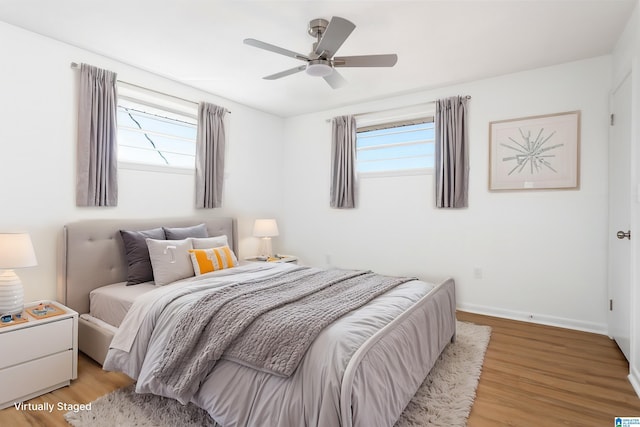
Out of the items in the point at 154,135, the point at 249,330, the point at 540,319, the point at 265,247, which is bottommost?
the point at 540,319

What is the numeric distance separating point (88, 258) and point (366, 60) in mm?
2822

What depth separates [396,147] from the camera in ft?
14.5

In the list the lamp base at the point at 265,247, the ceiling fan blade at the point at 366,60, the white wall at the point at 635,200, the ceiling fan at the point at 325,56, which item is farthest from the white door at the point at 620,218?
the lamp base at the point at 265,247

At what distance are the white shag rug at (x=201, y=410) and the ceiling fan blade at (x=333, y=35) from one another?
7.58 feet

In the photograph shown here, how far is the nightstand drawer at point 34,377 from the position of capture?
2066 millimetres

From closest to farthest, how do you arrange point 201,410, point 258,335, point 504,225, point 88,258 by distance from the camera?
point 258,335, point 201,410, point 88,258, point 504,225

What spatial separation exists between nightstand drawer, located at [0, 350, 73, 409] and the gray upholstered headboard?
0.69m

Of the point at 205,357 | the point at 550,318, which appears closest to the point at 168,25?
the point at 205,357

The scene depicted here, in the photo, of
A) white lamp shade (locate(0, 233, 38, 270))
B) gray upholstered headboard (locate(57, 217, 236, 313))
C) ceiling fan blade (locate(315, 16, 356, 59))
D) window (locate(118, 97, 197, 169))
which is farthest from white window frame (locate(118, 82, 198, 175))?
ceiling fan blade (locate(315, 16, 356, 59))

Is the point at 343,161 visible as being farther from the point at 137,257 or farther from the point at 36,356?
the point at 36,356

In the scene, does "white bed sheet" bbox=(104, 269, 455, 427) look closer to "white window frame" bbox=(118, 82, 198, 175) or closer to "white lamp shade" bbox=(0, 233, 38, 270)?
"white lamp shade" bbox=(0, 233, 38, 270)

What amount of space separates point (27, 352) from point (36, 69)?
7.22 feet

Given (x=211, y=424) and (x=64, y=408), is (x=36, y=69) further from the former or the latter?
(x=211, y=424)

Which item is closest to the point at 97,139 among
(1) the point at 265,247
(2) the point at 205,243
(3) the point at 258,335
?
(2) the point at 205,243
